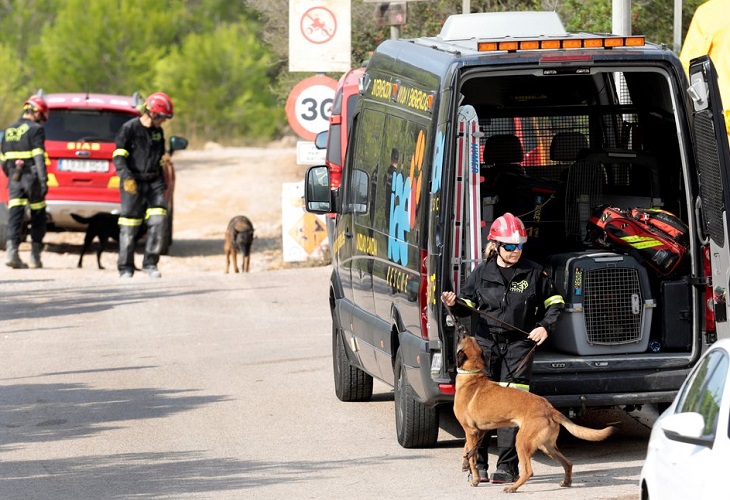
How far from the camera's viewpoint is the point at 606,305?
381 inches

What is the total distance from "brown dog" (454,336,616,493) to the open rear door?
3.49 ft

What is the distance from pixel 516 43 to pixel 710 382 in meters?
3.40

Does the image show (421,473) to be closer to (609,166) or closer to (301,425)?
(301,425)

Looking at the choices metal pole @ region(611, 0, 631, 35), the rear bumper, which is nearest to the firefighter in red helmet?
metal pole @ region(611, 0, 631, 35)

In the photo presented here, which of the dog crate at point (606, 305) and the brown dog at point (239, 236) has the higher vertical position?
the dog crate at point (606, 305)

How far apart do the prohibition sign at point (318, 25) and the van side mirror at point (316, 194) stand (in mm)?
8868

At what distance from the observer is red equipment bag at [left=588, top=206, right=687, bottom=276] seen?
9617 mm

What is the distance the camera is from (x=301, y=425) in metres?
11.1

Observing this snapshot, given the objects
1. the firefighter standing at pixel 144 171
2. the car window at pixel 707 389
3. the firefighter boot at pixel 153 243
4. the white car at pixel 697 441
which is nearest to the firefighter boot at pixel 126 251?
the firefighter standing at pixel 144 171

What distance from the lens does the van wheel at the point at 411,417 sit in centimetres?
980

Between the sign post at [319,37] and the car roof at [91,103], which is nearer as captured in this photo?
the sign post at [319,37]

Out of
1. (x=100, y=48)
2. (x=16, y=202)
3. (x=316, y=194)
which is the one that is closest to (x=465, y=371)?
(x=316, y=194)

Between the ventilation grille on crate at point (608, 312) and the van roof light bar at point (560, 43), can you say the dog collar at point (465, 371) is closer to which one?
the ventilation grille on crate at point (608, 312)

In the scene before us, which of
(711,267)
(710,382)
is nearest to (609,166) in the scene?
(711,267)
